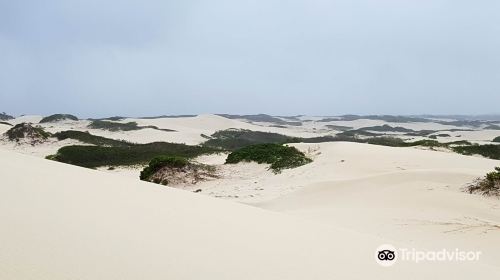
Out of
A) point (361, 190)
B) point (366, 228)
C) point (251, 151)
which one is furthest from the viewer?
point (251, 151)

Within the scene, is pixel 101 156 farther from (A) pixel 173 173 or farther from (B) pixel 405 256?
→ (B) pixel 405 256

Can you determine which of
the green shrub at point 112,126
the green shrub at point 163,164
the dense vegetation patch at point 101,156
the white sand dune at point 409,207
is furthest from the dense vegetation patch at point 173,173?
the green shrub at point 112,126

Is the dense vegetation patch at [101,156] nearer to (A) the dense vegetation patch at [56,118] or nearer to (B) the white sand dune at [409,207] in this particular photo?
(B) the white sand dune at [409,207]

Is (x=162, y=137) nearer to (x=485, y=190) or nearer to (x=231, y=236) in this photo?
(x=485, y=190)

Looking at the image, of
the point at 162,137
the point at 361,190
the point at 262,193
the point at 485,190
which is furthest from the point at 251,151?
the point at 162,137

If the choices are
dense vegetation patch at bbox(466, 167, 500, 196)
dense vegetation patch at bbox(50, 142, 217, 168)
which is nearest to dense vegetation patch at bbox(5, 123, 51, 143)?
dense vegetation patch at bbox(50, 142, 217, 168)
